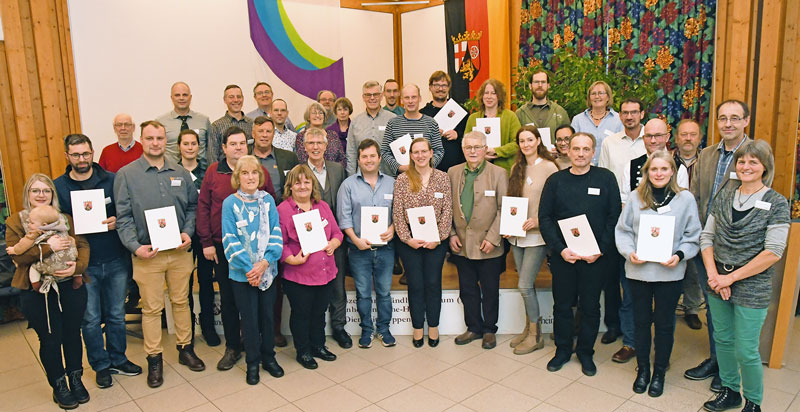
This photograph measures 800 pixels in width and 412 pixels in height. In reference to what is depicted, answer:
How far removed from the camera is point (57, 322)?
3.13 metres

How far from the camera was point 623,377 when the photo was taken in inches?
134

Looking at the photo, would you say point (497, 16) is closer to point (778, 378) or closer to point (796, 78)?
point (796, 78)

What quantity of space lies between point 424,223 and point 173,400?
6.64 ft

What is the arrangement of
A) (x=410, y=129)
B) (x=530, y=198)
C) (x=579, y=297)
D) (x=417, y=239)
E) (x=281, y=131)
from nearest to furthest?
1. (x=579, y=297)
2. (x=530, y=198)
3. (x=417, y=239)
4. (x=410, y=129)
5. (x=281, y=131)

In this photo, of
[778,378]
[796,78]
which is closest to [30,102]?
[778,378]

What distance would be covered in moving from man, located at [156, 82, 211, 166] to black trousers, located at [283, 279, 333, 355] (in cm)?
161

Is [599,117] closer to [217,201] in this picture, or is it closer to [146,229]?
[217,201]

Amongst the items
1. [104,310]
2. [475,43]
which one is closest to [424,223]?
[104,310]

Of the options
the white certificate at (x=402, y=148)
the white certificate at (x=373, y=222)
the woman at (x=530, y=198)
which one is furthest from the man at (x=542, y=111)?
the white certificate at (x=373, y=222)

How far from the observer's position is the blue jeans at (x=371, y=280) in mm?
3916

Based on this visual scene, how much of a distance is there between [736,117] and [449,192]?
A: 72.3 inches

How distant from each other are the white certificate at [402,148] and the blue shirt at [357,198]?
346 mm

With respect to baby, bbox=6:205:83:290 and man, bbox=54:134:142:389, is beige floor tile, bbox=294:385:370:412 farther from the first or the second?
baby, bbox=6:205:83:290

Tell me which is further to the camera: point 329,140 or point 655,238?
point 329,140
